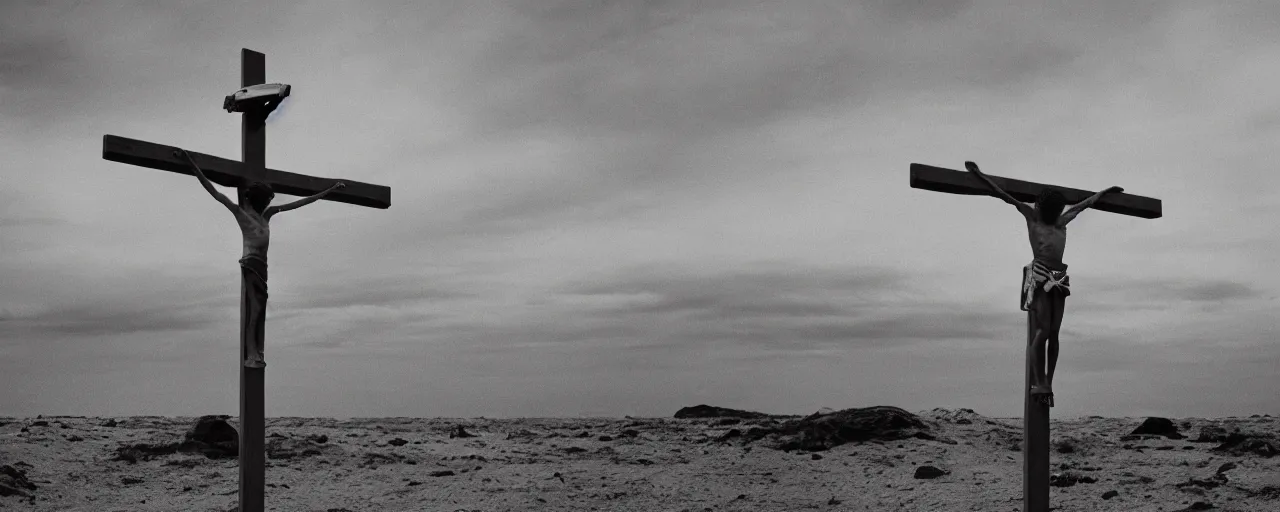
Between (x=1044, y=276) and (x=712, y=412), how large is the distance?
12.8 meters

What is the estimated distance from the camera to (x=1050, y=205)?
11734mm

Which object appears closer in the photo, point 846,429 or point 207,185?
point 207,185

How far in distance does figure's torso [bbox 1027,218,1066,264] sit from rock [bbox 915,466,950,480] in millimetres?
5694

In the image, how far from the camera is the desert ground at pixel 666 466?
1538 cm

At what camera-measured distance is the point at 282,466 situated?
1738cm

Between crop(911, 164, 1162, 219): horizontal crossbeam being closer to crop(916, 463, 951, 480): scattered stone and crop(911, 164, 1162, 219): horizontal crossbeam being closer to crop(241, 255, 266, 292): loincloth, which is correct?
crop(916, 463, 951, 480): scattered stone

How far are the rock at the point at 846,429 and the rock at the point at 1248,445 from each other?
453 centimetres

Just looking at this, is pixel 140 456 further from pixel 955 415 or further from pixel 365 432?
pixel 955 415

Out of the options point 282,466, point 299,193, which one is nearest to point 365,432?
point 282,466

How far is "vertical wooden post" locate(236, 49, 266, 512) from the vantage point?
11.2 meters

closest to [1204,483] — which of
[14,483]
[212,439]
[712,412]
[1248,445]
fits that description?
[1248,445]

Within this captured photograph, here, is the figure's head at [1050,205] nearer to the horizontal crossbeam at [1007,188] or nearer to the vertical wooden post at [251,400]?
the horizontal crossbeam at [1007,188]

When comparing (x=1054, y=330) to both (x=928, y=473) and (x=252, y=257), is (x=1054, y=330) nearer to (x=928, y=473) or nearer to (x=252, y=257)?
(x=928, y=473)

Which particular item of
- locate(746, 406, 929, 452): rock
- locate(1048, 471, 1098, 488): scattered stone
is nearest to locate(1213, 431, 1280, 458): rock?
locate(1048, 471, 1098, 488): scattered stone
